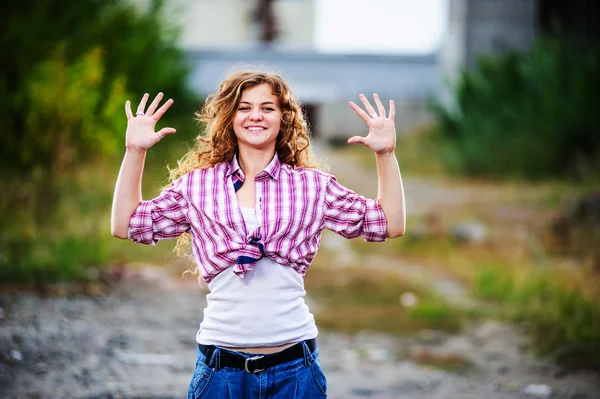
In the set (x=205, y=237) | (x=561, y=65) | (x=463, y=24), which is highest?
(x=463, y=24)

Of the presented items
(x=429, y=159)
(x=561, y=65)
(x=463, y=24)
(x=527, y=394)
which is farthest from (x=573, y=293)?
(x=463, y=24)

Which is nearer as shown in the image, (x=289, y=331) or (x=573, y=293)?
(x=289, y=331)

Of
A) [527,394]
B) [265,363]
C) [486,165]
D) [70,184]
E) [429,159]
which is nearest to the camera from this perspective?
[265,363]

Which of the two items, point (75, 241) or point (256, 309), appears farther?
point (75, 241)

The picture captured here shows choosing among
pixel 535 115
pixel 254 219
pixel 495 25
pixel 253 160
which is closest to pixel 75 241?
pixel 253 160

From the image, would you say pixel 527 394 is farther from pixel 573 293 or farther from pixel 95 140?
pixel 95 140

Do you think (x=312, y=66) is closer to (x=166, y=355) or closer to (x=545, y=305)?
(x=545, y=305)

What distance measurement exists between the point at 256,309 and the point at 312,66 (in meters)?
26.9

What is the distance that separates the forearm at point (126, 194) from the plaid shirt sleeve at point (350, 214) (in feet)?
1.98

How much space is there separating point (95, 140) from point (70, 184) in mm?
574

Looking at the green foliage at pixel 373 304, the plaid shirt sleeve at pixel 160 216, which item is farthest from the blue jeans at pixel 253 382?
the green foliage at pixel 373 304

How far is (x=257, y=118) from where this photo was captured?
8.98ft

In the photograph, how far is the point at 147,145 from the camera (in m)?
2.71

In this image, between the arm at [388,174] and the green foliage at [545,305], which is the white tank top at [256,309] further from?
the green foliage at [545,305]
